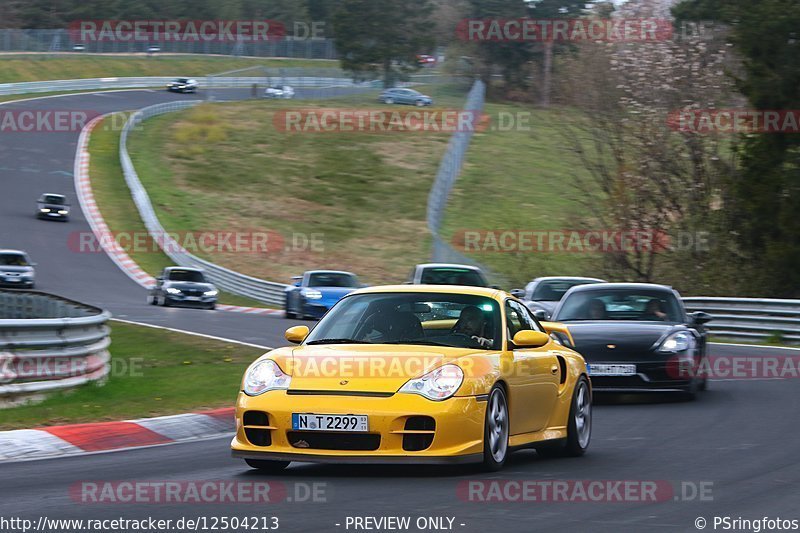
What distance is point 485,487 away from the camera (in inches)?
314

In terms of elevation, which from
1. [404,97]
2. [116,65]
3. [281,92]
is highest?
[116,65]

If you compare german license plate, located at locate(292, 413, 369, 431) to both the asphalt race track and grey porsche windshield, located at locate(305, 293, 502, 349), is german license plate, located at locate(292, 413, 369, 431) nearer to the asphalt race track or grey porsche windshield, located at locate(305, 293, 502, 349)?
the asphalt race track

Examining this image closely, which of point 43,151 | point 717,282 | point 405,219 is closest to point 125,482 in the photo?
point 717,282

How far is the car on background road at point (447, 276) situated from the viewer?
26.0 meters

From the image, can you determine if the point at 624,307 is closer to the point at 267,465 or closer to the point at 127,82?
the point at 267,465

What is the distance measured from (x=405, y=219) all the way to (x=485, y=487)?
154 ft

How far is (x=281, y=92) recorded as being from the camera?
3238 inches

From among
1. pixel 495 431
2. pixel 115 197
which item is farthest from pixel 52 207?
pixel 495 431

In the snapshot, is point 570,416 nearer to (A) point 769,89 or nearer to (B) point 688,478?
(B) point 688,478

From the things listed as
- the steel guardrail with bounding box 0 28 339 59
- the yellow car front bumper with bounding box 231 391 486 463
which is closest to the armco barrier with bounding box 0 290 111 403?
the yellow car front bumper with bounding box 231 391 486 463

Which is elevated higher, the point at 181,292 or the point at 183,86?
the point at 183,86

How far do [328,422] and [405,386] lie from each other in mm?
543

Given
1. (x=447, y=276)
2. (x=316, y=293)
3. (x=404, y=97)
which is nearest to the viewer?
(x=447, y=276)

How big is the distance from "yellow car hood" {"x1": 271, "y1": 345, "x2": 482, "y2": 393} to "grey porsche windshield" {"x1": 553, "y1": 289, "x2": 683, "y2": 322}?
6.96 meters
